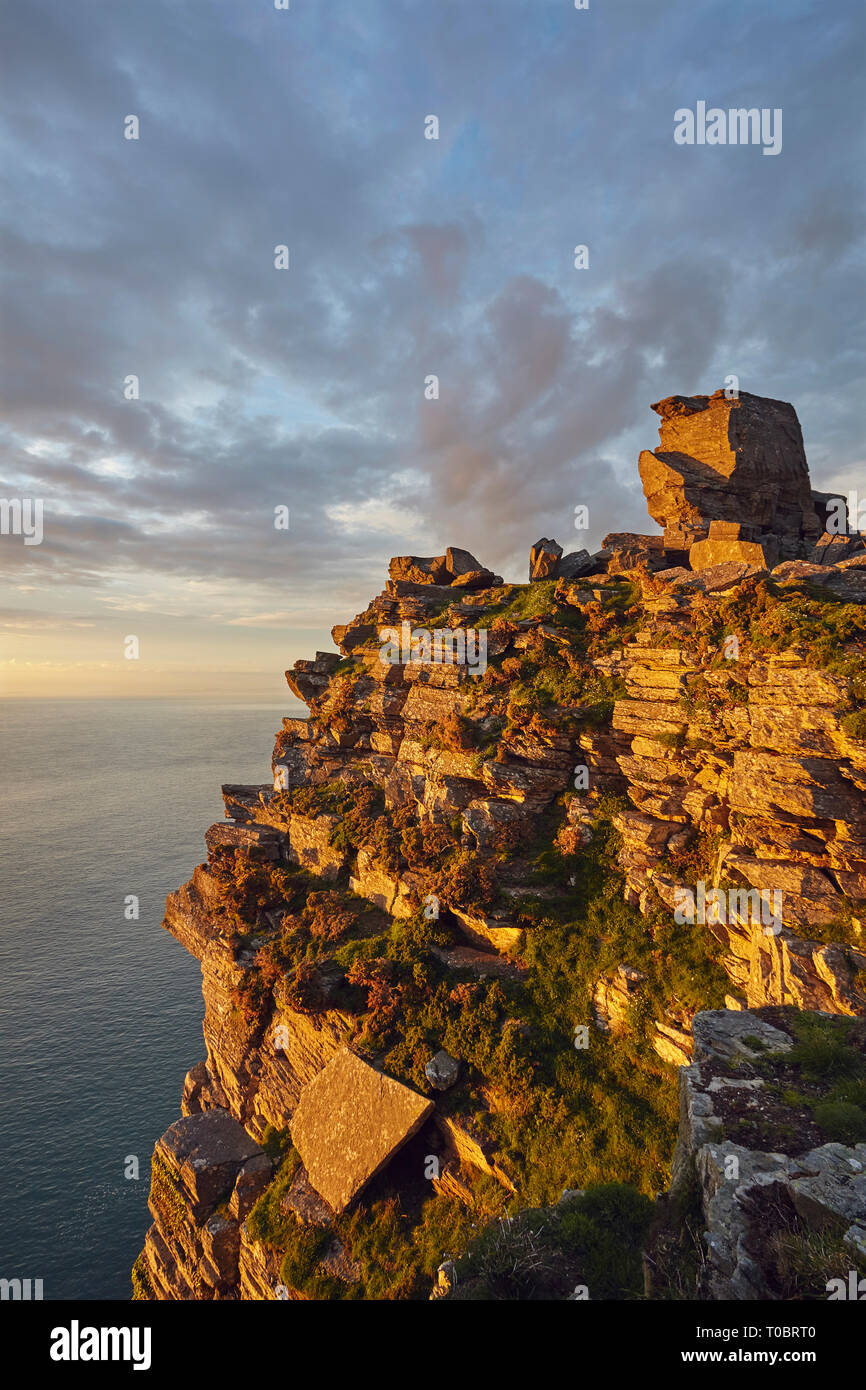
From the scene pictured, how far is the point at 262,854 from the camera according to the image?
34.3 m

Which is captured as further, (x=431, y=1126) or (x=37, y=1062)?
(x=37, y=1062)

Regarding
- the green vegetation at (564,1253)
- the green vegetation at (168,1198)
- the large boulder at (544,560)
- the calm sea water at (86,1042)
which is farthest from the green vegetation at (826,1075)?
the calm sea water at (86,1042)

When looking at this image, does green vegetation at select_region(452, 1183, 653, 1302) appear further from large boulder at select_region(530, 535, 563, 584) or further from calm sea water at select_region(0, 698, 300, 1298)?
calm sea water at select_region(0, 698, 300, 1298)

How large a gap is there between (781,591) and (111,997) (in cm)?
7616

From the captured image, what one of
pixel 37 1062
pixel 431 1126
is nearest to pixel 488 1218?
pixel 431 1126

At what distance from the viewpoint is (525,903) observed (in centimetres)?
2392

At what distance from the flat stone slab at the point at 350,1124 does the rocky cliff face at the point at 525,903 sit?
99 millimetres

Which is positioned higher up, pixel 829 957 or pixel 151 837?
pixel 829 957

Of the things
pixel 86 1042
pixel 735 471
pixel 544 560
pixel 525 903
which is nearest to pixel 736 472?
pixel 735 471

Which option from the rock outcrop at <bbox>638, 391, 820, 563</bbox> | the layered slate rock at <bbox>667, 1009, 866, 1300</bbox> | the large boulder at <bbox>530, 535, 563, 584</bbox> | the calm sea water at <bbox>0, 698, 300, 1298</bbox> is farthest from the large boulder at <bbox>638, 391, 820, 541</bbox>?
the calm sea water at <bbox>0, 698, 300, 1298</bbox>

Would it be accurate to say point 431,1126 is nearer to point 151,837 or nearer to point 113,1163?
point 113,1163

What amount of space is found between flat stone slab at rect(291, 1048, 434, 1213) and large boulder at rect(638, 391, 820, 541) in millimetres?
33999

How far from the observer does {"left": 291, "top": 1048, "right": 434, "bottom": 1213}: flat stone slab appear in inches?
757
